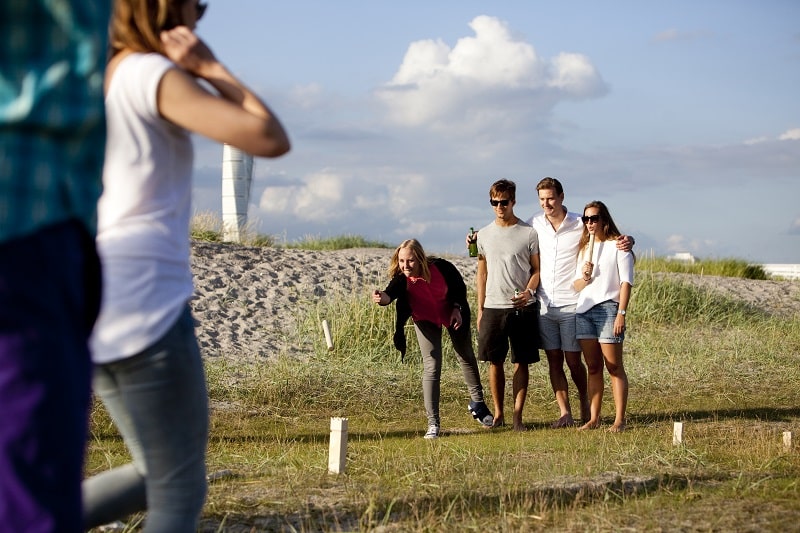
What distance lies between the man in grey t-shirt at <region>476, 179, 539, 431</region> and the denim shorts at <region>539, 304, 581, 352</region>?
9 cm

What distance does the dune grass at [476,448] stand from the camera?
5105 millimetres

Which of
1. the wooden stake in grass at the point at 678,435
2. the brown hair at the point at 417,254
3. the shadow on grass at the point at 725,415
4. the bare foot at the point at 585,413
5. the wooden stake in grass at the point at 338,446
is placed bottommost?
the shadow on grass at the point at 725,415

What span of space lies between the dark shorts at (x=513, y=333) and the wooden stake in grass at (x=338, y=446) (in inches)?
128

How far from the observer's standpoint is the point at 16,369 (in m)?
2.00

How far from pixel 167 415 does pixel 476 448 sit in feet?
16.1

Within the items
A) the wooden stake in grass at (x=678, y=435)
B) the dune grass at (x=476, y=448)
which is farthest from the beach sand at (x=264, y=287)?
the wooden stake in grass at (x=678, y=435)

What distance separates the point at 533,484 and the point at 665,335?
1187 cm

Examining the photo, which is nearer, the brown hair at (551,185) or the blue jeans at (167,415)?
the blue jeans at (167,415)

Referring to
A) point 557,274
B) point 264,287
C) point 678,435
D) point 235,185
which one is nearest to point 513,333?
point 557,274

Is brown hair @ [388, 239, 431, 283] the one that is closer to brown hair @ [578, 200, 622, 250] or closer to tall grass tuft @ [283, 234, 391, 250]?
brown hair @ [578, 200, 622, 250]

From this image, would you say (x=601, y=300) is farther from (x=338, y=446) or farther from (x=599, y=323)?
(x=338, y=446)

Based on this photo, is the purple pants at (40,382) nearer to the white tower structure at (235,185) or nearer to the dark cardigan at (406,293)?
the dark cardigan at (406,293)

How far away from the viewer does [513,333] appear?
912cm

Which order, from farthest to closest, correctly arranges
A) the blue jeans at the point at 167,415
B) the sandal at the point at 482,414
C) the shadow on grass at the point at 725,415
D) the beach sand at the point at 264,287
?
the beach sand at the point at 264,287 → the shadow on grass at the point at 725,415 → the sandal at the point at 482,414 → the blue jeans at the point at 167,415
